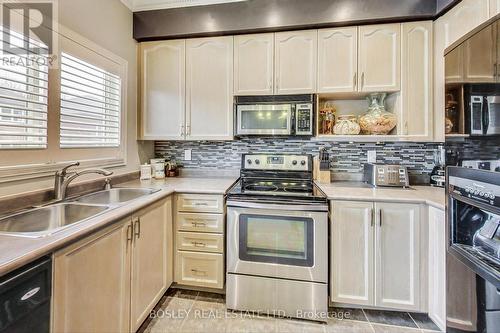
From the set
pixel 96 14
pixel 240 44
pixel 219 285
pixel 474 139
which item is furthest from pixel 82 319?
pixel 240 44

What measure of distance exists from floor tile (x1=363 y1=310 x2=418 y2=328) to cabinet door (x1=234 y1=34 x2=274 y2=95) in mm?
1913

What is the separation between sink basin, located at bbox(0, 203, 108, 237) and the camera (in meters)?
1.23

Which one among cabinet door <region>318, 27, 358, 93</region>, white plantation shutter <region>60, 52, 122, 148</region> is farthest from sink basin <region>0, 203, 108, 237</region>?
cabinet door <region>318, 27, 358, 93</region>

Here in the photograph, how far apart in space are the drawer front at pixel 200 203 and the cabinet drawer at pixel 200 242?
0.19 m

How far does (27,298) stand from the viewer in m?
0.84

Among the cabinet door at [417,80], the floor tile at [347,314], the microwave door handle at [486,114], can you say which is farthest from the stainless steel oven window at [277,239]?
the cabinet door at [417,80]

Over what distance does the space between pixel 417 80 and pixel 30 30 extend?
264cm

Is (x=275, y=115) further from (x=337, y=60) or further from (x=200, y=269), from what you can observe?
(x=200, y=269)

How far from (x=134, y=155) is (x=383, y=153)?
2.36 m

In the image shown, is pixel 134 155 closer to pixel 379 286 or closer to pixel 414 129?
pixel 379 286

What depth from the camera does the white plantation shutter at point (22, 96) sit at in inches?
50.3

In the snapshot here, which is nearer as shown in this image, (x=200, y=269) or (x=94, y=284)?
(x=94, y=284)

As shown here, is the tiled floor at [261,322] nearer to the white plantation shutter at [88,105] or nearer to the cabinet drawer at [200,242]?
the cabinet drawer at [200,242]

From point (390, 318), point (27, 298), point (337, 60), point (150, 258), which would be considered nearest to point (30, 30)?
point (27, 298)
